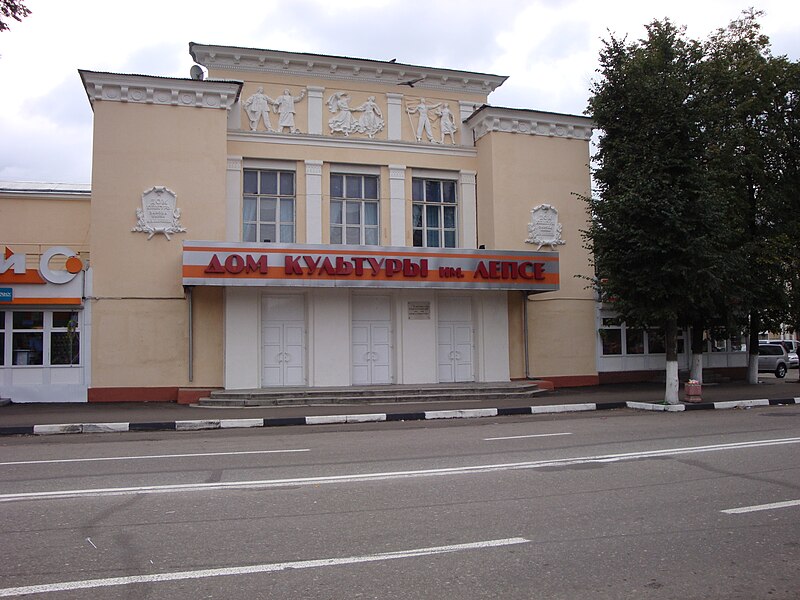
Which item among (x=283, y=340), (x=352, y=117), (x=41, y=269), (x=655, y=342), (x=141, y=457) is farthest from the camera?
(x=655, y=342)

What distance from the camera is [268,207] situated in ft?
69.2

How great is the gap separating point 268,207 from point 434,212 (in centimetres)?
537

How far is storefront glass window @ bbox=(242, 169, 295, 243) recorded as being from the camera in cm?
2092

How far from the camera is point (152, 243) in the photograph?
1927 centimetres

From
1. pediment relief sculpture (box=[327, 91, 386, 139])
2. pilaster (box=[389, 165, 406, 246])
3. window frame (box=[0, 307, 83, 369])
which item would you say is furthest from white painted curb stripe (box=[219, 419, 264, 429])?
pediment relief sculpture (box=[327, 91, 386, 139])

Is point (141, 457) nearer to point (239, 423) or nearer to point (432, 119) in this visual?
point (239, 423)

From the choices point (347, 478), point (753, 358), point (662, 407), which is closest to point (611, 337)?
point (753, 358)

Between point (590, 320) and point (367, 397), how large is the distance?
8.60m

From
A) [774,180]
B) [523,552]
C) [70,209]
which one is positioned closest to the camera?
[523,552]

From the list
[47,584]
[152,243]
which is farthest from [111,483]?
[152,243]

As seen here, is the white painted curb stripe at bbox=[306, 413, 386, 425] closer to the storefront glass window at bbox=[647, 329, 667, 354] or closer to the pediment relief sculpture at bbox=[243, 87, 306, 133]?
the pediment relief sculpture at bbox=[243, 87, 306, 133]

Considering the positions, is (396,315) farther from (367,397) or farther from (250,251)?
(250,251)

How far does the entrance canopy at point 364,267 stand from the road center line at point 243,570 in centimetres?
1407

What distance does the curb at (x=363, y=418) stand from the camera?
14.1 metres
